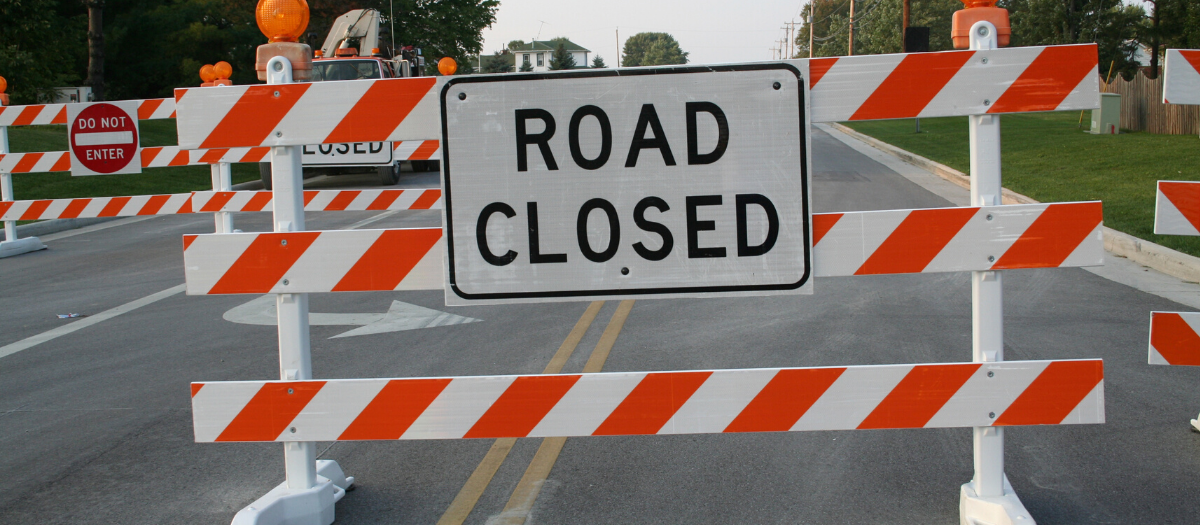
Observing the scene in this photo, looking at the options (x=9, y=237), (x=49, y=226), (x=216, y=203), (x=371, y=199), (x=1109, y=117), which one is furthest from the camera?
(x=1109, y=117)

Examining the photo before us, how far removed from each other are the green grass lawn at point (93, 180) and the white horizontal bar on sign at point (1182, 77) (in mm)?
17275

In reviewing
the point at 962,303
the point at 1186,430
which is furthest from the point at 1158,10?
the point at 1186,430

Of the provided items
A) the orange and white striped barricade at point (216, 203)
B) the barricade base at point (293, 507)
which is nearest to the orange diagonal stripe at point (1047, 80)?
the barricade base at point (293, 507)

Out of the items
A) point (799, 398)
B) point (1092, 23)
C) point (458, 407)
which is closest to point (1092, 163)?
point (799, 398)

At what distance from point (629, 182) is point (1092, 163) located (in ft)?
57.8

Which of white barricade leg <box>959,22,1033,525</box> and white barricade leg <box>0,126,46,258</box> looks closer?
white barricade leg <box>959,22,1033,525</box>

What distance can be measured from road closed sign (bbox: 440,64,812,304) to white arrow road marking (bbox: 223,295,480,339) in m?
4.30

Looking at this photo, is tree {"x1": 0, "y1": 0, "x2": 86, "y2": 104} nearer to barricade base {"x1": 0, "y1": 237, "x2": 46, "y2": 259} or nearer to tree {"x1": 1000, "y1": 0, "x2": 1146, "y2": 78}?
barricade base {"x1": 0, "y1": 237, "x2": 46, "y2": 259}

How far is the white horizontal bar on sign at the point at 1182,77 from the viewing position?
13.6ft

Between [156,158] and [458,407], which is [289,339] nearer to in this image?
[458,407]

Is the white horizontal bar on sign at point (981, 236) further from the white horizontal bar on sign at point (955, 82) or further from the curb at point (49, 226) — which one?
the curb at point (49, 226)

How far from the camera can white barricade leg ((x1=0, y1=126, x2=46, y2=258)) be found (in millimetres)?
11891

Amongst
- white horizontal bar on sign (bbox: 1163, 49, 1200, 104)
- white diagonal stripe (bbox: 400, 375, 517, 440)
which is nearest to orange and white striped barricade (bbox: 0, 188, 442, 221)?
white diagonal stripe (bbox: 400, 375, 517, 440)

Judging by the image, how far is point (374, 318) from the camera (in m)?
7.88
